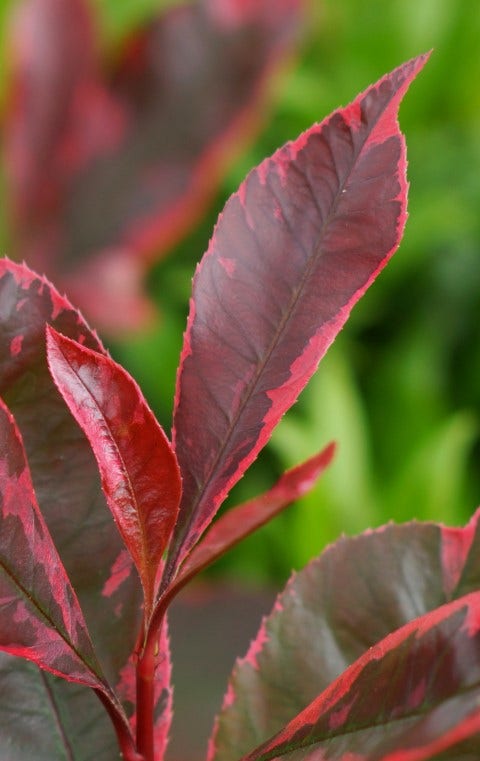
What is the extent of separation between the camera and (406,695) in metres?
0.30

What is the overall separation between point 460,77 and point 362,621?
4.50ft

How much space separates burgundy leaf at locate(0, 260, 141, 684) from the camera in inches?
16.0

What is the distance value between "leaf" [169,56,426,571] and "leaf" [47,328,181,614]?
2 centimetres

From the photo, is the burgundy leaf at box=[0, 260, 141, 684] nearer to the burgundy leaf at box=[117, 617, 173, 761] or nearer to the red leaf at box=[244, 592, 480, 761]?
the burgundy leaf at box=[117, 617, 173, 761]

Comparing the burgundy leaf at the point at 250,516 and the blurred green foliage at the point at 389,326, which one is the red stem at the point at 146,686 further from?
the blurred green foliage at the point at 389,326

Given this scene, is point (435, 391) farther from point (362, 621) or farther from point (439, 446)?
point (362, 621)

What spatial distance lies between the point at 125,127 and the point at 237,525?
2.72 feet

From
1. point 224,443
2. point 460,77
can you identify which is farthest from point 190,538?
point 460,77

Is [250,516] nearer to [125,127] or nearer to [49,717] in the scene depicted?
[49,717]

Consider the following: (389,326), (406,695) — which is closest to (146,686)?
(406,695)

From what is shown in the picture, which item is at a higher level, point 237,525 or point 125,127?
point 125,127

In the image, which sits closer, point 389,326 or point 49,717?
point 49,717

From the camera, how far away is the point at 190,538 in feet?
1.22

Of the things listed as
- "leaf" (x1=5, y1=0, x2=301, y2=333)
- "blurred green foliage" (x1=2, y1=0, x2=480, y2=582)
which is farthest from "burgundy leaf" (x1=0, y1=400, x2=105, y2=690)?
"blurred green foliage" (x1=2, y1=0, x2=480, y2=582)
